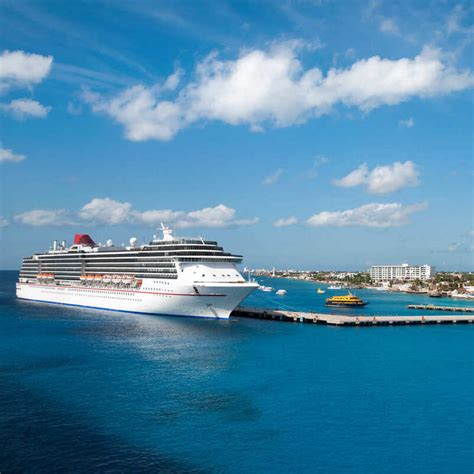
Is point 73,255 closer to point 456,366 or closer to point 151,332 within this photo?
point 151,332

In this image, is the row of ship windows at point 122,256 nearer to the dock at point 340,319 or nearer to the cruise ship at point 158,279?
the cruise ship at point 158,279

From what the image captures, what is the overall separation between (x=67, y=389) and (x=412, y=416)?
75.2 ft

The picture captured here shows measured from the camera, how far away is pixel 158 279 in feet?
230

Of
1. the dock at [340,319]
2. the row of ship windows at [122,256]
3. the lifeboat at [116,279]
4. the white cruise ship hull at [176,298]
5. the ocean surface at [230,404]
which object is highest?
the row of ship windows at [122,256]

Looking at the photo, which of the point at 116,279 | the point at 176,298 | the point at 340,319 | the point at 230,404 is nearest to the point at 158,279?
the point at 176,298

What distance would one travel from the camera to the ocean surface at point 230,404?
78.9 feet

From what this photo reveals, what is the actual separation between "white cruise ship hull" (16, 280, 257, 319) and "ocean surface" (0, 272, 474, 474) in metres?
10.00

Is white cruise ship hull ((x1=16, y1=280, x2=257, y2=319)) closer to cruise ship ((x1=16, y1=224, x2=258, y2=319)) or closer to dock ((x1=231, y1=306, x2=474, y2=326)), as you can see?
cruise ship ((x1=16, y1=224, x2=258, y2=319))

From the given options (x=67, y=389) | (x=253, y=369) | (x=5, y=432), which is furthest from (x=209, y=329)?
(x=5, y=432)

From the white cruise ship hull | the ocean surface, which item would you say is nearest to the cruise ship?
the white cruise ship hull

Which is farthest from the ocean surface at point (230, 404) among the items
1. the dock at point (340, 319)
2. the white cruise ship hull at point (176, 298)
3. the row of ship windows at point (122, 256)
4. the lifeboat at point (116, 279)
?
the lifeboat at point (116, 279)

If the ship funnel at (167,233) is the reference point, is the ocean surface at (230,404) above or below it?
below

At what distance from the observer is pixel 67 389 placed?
111ft

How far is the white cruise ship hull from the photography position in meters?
65.2
